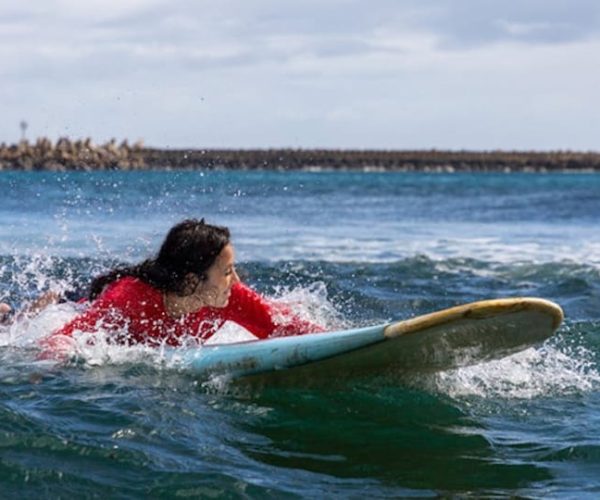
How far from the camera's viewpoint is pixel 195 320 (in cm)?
771

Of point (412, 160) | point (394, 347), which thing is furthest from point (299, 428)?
point (412, 160)

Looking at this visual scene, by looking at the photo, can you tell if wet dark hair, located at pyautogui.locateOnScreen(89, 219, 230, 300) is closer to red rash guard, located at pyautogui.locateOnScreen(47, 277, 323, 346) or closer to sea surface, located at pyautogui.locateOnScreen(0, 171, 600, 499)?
red rash guard, located at pyautogui.locateOnScreen(47, 277, 323, 346)

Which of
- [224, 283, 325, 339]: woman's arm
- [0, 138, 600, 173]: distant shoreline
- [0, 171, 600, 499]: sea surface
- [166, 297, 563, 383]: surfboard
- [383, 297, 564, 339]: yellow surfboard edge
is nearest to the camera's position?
[0, 171, 600, 499]: sea surface

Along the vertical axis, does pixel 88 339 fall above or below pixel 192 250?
below

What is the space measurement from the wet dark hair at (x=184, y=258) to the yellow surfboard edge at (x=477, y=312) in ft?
4.23

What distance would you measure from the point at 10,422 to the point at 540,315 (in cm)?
269

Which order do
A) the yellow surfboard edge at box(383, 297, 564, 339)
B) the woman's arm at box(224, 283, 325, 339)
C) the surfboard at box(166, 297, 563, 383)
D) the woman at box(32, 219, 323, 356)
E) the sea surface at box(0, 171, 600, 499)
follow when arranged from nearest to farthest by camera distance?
Answer: the sea surface at box(0, 171, 600, 499), the yellow surfboard edge at box(383, 297, 564, 339), the surfboard at box(166, 297, 563, 383), the woman at box(32, 219, 323, 356), the woman's arm at box(224, 283, 325, 339)

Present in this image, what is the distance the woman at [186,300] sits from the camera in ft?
24.8

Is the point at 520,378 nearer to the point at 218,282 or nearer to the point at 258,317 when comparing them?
the point at 258,317

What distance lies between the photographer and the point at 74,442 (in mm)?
6211

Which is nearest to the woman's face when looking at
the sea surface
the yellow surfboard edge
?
the sea surface

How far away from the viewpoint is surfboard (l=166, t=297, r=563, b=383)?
675 centimetres

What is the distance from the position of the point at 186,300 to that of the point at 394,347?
1.33m

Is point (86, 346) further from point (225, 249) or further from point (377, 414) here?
point (377, 414)
